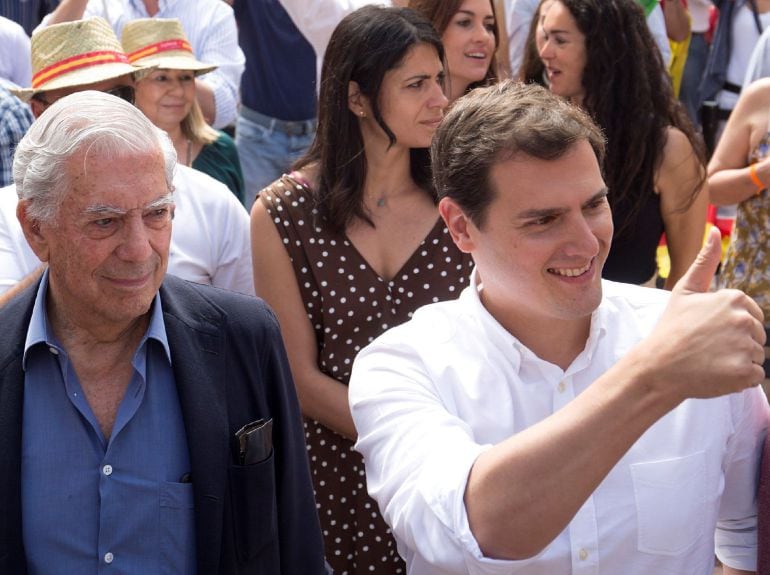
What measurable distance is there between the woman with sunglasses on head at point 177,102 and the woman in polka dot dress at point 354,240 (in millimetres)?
1426

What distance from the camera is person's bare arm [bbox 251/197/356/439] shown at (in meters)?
3.28

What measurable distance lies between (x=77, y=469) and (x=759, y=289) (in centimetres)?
276

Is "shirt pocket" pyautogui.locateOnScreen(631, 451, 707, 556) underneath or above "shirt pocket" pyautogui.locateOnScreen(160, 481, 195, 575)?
above

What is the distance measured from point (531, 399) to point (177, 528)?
2.41 ft

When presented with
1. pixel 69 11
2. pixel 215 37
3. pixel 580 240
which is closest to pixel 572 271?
pixel 580 240

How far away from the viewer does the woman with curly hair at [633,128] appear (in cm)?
401

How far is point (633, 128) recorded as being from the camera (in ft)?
13.3

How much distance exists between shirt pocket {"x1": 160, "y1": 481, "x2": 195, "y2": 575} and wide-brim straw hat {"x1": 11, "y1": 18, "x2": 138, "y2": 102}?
2.03 m

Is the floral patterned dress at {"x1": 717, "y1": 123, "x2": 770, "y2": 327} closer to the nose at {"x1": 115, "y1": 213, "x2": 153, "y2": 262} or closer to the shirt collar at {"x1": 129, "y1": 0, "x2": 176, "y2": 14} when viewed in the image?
the nose at {"x1": 115, "y1": 213, "x2": 153, "y2": 262}

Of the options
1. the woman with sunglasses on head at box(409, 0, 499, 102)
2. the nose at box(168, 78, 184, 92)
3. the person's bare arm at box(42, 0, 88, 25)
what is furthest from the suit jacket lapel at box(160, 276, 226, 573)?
the person's bare arm at box(42, 0, 88, 25)

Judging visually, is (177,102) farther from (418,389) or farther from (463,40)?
(418,389)

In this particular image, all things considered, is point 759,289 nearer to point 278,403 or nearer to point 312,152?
point 312,152

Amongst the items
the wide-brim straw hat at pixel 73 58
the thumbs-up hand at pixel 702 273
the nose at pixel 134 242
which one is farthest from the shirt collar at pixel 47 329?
the wide-brim straw hat at pixel 73 58

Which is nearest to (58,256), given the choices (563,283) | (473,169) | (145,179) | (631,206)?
(145,179)
